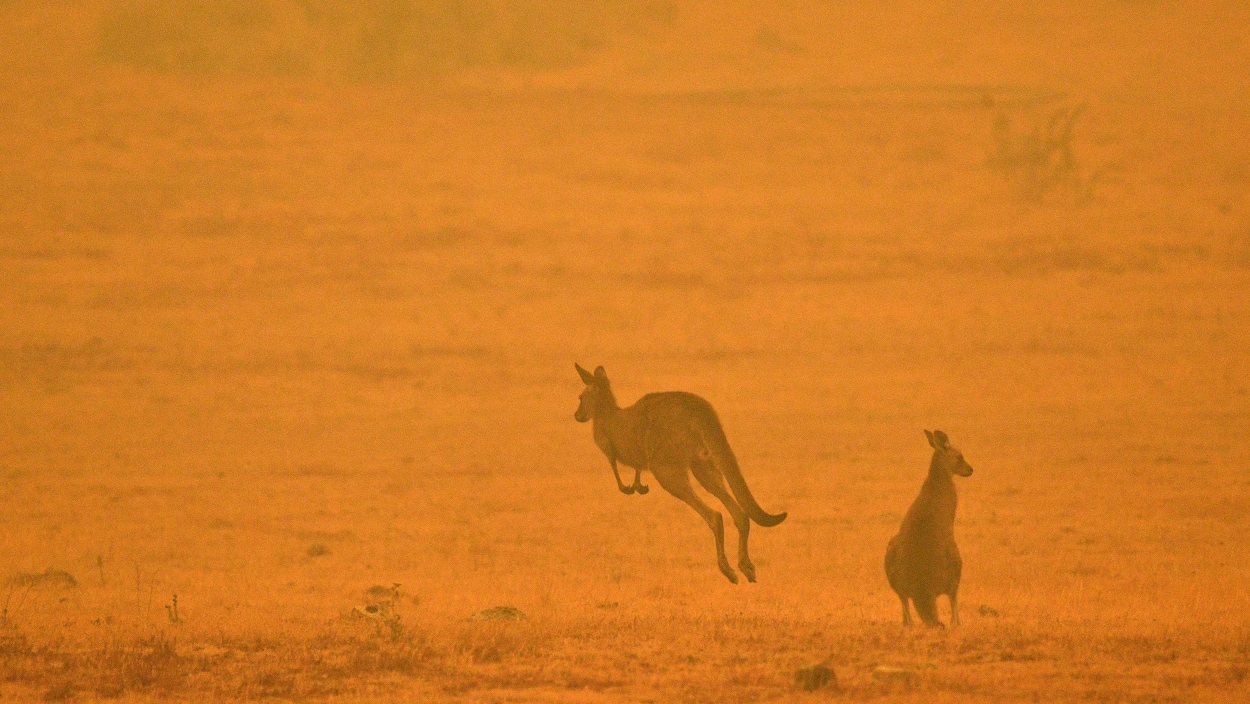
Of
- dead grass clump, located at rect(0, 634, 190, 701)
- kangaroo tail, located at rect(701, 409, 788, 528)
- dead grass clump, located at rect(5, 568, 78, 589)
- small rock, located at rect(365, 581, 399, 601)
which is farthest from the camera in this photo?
dead grass clump, located at rect(5, 568, 78, 589)

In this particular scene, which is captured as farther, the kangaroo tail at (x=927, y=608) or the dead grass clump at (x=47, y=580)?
the dead grass clump at (x=47, y=580)

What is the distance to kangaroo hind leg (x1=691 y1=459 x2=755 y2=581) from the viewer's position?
34.8 ft

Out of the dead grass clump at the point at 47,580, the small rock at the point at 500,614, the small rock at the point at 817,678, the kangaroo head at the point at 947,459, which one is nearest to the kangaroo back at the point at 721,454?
the kangaroo head at the point at 947,459

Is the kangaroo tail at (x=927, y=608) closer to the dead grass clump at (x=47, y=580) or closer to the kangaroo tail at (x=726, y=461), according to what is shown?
the kangaroo tail at (x=726, y=461)

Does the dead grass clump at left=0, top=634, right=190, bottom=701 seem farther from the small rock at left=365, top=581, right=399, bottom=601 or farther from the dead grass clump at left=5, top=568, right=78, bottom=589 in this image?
the dead grass clump at left=5, top=568, right=78, bottom=589

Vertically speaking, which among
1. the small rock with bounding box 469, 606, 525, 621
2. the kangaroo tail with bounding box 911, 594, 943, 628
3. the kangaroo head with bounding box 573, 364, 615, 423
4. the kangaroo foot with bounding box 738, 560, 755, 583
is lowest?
the kangaroo tail with bounding box 911, 594, 943, 628

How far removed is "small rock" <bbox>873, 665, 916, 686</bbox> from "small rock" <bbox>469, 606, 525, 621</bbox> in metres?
3.20

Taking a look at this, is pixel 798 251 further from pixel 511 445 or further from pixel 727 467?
pixel 727 467

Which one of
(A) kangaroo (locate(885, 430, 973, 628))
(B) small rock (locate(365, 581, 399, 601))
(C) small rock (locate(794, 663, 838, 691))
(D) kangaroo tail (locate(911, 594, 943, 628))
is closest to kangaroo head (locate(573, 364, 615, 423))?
(A) kangaroo (locate(885, 430, 973, 628))

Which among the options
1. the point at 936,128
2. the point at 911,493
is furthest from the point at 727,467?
the point at 936,128

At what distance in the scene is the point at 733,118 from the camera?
4894cm

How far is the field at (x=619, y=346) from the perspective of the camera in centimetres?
1061

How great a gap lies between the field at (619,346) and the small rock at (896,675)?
27 mm

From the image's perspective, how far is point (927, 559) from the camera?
35.4 ft
